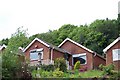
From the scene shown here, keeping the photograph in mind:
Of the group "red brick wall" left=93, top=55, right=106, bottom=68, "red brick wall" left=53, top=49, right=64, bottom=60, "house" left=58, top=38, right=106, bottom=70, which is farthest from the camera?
"red brick wall" left=93, top=55, right=106, bottom=68

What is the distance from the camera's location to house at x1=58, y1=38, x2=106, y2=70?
28.7m

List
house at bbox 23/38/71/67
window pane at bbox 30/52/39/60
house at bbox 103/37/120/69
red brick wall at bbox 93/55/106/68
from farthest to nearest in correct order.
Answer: red brick wall at bbox 93/55/106/68
window pane at bbox 30/52/39/60
house at bbox 23/38/71/67
house at bbox 103/37/120/69

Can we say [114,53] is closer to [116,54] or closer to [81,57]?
[116,54]

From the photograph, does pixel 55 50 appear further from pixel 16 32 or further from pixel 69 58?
pixel 16 32

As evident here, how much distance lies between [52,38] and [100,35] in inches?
322

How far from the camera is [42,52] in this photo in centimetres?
2908

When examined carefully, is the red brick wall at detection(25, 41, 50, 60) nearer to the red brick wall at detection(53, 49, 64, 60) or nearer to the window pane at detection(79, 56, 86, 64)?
the red brick wall at detection(53, 49, 64, 60)

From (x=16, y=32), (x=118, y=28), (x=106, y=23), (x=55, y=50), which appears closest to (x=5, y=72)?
(x=16, y=32)

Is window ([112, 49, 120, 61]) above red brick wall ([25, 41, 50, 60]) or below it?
below

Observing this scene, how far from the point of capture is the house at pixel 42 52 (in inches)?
1123

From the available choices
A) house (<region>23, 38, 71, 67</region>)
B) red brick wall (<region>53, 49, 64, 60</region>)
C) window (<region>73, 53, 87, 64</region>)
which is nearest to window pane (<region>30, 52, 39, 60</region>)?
house (<region>23, 38, 71, 67</region>)

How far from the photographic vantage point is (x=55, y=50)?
29.1 m

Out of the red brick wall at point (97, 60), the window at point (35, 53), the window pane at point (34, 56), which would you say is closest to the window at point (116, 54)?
the red brick wall at point (97, 60)

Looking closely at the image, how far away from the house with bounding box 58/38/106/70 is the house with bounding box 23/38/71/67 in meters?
0.63
